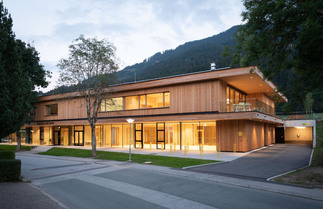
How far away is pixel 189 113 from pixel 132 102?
7978 millimetres

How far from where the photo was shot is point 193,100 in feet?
77.5

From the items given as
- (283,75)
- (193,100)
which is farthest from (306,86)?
(283,75)

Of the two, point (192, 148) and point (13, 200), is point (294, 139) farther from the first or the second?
point (13, 200)

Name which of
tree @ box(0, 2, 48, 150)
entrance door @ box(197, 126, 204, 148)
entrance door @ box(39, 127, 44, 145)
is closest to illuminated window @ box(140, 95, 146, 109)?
entrance door @ box(197, 126, 204, 148)

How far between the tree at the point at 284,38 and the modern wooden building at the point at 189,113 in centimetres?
914

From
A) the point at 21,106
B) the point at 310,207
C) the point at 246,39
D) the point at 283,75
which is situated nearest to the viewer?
the point at 310,207

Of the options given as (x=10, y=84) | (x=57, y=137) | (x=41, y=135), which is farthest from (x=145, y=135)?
(x=41, y=135)

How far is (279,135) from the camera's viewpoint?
40.6m

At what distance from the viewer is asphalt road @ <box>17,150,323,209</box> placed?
754cm

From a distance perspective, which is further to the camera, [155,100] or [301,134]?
[301,134]

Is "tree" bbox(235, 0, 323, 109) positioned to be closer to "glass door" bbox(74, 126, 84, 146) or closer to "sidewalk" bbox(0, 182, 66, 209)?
"sidewalk" bbox(0, 182, 66, 209)

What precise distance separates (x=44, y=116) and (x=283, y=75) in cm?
7044

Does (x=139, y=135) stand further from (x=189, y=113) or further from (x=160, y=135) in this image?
(x=189, y=113)

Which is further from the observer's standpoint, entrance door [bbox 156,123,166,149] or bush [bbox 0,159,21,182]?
entrance door [bbox 156,123,166,149]
